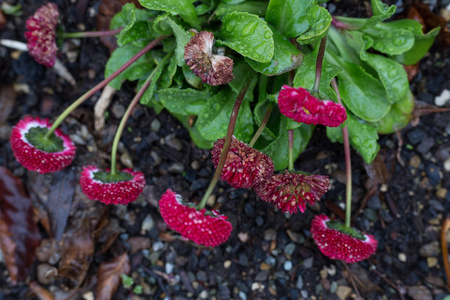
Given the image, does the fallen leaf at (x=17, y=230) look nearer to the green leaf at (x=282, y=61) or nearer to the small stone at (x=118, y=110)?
the small stone at (x=118, y=110)

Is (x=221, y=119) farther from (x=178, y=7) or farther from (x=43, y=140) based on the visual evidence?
(x=43, y=140)

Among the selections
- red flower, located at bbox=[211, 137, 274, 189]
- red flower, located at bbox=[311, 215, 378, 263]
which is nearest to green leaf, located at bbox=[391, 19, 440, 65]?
red flower, located at bbox=[311, 215, 378, 263]

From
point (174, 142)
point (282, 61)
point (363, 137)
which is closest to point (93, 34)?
point (174, 142)

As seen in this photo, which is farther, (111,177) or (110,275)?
(110,275)

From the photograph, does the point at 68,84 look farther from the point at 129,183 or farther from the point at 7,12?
the point at 129,183

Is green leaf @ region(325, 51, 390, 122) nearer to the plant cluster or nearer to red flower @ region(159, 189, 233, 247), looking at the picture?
the plant cluster

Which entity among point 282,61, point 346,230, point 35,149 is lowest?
point 346,230

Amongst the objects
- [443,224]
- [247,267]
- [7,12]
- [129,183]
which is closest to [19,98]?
[7,12]
